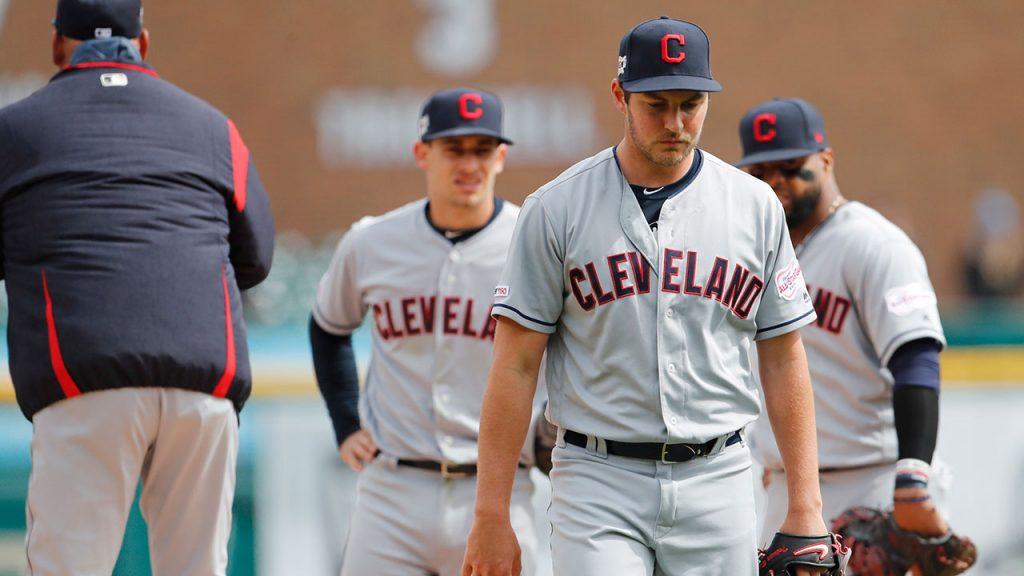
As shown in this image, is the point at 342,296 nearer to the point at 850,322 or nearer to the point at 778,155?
the point at 778,155

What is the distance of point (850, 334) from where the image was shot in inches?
192

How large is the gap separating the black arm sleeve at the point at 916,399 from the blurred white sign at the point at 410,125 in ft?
39.4

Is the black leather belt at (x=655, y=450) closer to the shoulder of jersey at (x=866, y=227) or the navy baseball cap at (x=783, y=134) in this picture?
the shoulder of jersey at (x=866, y=227)

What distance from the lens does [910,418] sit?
4.55m

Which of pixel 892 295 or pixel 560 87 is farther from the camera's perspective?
pixel 560 87

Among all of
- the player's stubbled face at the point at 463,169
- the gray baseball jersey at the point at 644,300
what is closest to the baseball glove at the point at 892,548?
the gray baseball jersey at the point at 644,300

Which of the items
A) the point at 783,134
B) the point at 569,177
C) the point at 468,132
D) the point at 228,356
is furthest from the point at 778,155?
the point at 228,356

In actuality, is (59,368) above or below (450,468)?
above

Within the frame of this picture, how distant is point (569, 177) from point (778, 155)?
1.53 m

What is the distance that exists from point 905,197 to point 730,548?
1521 cm

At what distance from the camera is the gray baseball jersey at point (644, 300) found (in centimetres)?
354

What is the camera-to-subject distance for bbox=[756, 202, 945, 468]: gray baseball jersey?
15.8 ft

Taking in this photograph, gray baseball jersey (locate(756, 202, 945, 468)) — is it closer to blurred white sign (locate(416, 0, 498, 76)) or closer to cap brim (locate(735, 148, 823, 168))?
cap brim (locate(735, 148, 823, 168))

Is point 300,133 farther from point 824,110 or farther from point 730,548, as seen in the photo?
point 730,548
